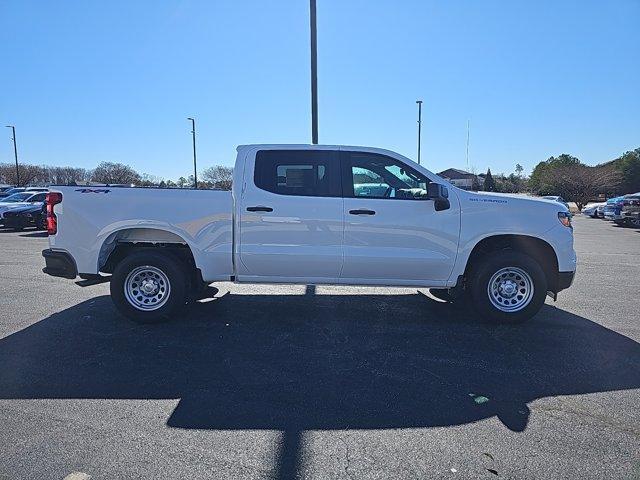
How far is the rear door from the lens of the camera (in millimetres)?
5199

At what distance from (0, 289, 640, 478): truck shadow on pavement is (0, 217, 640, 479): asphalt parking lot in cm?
2

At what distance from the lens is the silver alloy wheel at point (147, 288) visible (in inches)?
211

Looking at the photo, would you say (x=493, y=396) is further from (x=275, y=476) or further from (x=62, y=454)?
(x=62, y=454)

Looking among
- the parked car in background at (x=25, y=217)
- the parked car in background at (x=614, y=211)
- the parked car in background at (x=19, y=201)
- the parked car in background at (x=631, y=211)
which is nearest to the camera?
the parked car in background at (x=25, y=217)

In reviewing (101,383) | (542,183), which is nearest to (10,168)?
(542,183)

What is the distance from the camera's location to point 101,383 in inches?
149

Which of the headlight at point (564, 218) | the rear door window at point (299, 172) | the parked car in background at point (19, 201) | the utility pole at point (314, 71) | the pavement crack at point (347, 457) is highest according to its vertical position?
the utility pole at point (314, 71)

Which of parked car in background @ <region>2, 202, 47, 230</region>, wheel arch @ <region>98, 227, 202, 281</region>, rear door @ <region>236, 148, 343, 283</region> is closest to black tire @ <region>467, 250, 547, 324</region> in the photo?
rear door @ <region>236, 148, 343, 283</region>

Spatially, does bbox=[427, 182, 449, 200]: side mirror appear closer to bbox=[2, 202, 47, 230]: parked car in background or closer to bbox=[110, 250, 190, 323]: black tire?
bbox=[110, 250, 190, 323]: black tire

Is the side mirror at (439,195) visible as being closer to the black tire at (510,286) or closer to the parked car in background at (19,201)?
the black tire at (510,286)

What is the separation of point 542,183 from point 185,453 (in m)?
57.9

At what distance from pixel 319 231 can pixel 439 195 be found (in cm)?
144

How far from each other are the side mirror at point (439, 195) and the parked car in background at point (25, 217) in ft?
57.4

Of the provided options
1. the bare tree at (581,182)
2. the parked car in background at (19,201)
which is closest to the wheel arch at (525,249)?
the parked car in background at (19,201)
